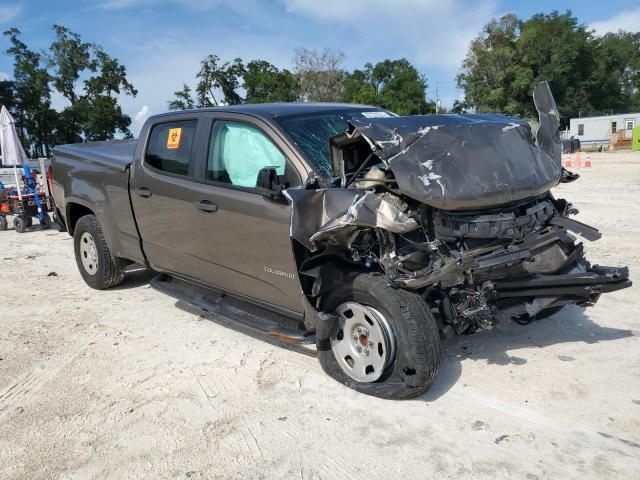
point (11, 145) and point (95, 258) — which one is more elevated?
point (11, 145)

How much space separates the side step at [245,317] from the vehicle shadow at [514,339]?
1016 millimetres

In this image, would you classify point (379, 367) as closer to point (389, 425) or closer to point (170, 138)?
point (389, 425)

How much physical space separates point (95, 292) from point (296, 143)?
142 inches

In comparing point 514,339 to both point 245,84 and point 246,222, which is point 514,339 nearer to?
point 246,222

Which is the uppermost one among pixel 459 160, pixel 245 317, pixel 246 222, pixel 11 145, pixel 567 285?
pixel 11 145

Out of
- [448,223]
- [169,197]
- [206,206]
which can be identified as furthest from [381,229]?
[169,197]

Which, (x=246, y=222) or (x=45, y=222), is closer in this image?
(x=246, y=222)

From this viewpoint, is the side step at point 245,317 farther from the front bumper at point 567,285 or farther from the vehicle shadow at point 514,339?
the front bumper at point 567,285

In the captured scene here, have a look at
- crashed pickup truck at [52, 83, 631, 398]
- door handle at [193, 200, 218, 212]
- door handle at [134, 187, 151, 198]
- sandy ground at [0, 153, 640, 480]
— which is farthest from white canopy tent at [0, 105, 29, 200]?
door handle at [193, 200, 218, 212]

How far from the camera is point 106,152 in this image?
586cm

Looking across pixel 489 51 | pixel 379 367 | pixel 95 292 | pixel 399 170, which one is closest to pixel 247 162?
pixel 399 170

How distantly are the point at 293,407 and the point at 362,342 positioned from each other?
0.61 metres

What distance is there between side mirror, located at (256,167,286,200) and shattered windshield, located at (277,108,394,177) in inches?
11.1

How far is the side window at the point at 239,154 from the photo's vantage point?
3.93 metres
